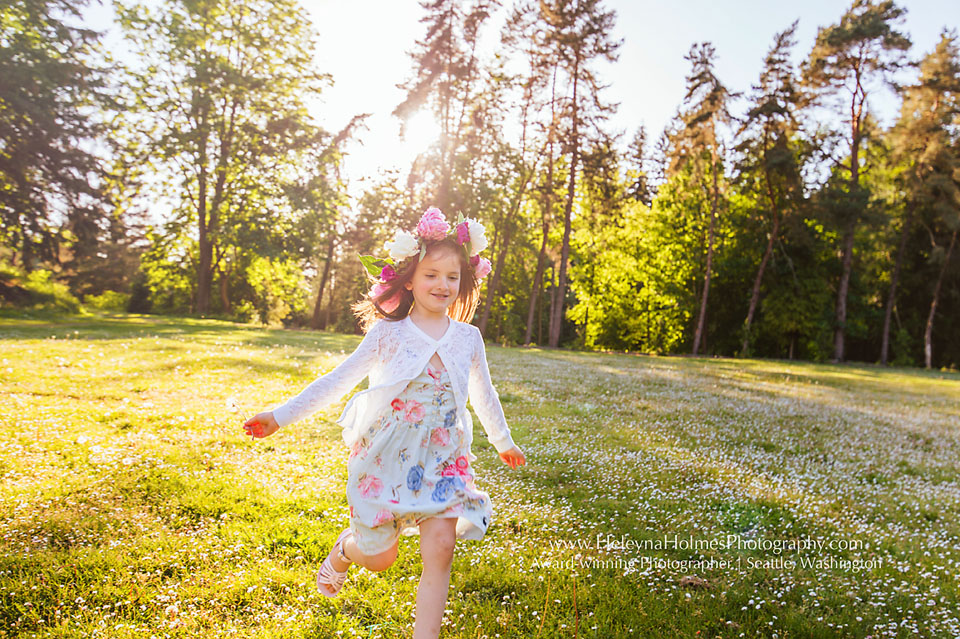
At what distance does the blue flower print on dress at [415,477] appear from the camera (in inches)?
137

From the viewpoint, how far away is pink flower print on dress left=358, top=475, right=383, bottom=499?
348 cm

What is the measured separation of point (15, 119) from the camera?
20781 millimetres

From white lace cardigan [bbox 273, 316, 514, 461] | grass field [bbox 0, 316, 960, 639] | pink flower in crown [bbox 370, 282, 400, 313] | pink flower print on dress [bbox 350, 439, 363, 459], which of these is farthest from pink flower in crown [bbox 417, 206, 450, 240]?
grass field [bbox 0, 316, 960, 639]

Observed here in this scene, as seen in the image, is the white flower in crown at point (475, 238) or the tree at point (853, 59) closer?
the white flower in crown at point (475, 238)

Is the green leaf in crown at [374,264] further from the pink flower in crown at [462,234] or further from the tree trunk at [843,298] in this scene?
the tree trunk at [843,298]

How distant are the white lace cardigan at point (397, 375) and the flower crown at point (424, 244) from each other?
0.38 m

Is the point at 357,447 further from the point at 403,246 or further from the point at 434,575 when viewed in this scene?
the point at 403,246

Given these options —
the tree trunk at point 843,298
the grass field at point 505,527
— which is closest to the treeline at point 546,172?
the tree trunk at point 843,298

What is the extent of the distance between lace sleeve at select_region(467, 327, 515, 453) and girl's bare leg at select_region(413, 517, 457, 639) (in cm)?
74

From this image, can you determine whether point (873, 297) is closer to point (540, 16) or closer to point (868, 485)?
point (540, 16)

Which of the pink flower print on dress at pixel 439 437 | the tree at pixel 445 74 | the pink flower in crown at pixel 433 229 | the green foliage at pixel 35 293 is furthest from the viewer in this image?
the tree at pixel 445 74

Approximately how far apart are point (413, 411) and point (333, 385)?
0.55 meters

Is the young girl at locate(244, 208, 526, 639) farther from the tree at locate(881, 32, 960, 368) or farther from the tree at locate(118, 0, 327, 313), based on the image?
the tree at locate(881, 32, 960, 368)

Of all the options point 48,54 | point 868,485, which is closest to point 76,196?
point 48,54
